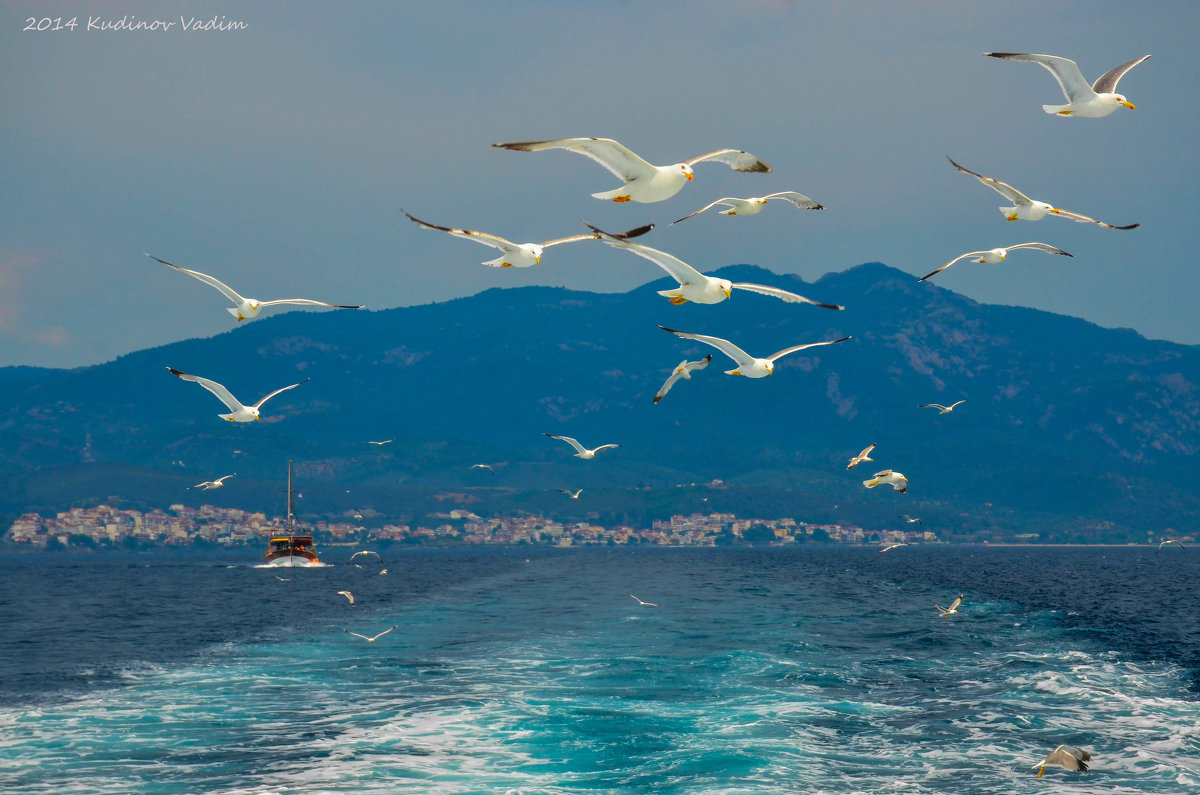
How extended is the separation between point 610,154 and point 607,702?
26258 millimetres

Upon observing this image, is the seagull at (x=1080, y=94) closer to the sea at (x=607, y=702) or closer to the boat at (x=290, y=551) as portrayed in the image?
the sea at (x=607, y=702)

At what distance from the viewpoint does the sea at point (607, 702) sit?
98.3 ft

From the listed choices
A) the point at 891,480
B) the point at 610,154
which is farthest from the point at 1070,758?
the point at 610,154

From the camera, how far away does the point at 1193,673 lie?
1871 inches

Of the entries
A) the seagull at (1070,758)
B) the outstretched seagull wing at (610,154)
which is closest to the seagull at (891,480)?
the seagull at (1070,758)

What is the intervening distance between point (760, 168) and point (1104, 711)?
25.3 metres

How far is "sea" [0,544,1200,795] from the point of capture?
2995cm

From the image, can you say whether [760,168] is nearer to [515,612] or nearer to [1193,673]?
[1193,673]

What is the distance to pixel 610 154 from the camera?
19797 millimetres

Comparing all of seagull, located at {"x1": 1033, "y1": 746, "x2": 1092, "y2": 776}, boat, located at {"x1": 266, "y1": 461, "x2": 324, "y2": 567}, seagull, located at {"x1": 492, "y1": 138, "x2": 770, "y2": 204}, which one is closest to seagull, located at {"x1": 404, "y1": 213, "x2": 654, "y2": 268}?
seagull, located at {"x1": 492, "y1": 138, "x2": 770, "y2": 204}

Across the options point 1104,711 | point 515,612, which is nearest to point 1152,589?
point 515,612

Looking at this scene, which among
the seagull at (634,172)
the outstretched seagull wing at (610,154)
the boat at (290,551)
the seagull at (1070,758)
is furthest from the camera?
the boat at (290,551)

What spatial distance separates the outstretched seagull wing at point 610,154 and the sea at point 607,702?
1704 centimetres

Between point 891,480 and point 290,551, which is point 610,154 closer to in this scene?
point 891,480
